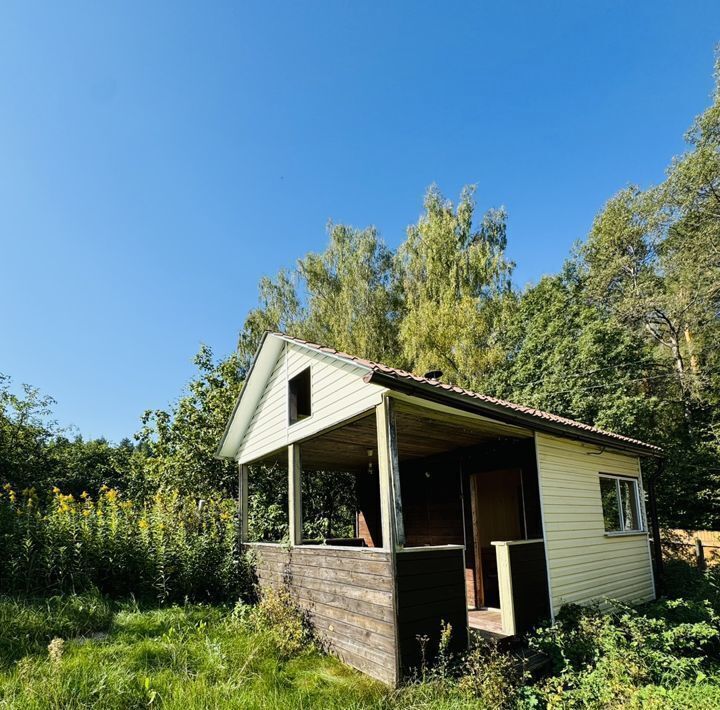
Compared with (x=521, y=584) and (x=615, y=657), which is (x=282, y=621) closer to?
(x=521, y=584)

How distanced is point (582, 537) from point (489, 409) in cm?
360

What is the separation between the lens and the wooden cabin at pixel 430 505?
4789 millimetres

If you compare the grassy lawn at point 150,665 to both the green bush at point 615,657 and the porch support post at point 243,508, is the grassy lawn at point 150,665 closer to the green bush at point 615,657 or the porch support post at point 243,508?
the green bush at point 615,657

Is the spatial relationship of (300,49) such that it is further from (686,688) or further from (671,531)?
(671,531)

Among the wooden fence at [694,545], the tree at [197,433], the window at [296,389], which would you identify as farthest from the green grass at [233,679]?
the wooden fence at [694,545]

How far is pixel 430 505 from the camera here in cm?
921

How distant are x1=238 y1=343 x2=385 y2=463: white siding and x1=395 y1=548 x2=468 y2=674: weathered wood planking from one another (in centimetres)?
175

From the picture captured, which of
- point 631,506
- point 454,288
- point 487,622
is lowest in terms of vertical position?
point 487,622

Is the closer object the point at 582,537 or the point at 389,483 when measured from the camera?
the point at 389,483

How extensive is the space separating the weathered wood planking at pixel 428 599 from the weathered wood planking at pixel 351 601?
0.44 feet

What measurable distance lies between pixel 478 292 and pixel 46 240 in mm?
13994

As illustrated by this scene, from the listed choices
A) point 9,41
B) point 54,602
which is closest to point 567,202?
point 9,41

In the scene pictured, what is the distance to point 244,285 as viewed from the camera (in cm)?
2238

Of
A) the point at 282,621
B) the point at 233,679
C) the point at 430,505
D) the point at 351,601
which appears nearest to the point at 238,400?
the point at 282,621
